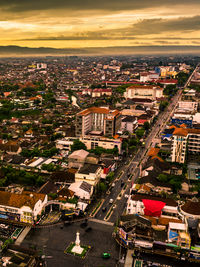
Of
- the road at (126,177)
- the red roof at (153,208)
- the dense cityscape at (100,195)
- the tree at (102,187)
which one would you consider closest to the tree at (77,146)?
the dense cityscape at (100,195)

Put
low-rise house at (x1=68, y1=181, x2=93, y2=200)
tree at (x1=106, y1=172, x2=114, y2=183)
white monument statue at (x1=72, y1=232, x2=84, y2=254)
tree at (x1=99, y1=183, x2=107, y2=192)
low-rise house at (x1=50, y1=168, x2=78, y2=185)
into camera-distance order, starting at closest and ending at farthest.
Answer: white monument statue at (x1=72, y1=232, x2=84, y2=254), low-rise house at (x1=68, y1=181, x2=93, y2=200), tree at (x1=99, y1=183, x2=107, y2=192), low-rise house at (x1=50, y1=168, x2=78, y2=185), tree at (x1=106, y1=172, x2=114, y2=183)

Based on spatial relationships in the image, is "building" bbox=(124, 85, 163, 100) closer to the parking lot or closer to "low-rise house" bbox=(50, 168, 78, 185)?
"low-rise house" bbox=(50, 168, 78, 185)

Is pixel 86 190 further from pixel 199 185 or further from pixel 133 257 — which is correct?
pixel 199 185

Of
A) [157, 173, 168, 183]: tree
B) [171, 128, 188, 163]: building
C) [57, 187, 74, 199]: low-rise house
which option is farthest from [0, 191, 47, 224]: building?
[171, 128, 188, 163]: building

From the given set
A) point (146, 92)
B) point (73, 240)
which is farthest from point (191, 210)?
point (146, 92)

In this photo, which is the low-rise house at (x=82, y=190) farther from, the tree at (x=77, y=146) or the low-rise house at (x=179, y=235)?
the tree at (x=77, y=146)

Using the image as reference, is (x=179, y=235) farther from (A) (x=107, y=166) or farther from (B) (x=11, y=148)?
(B) (x=11, y=148)
